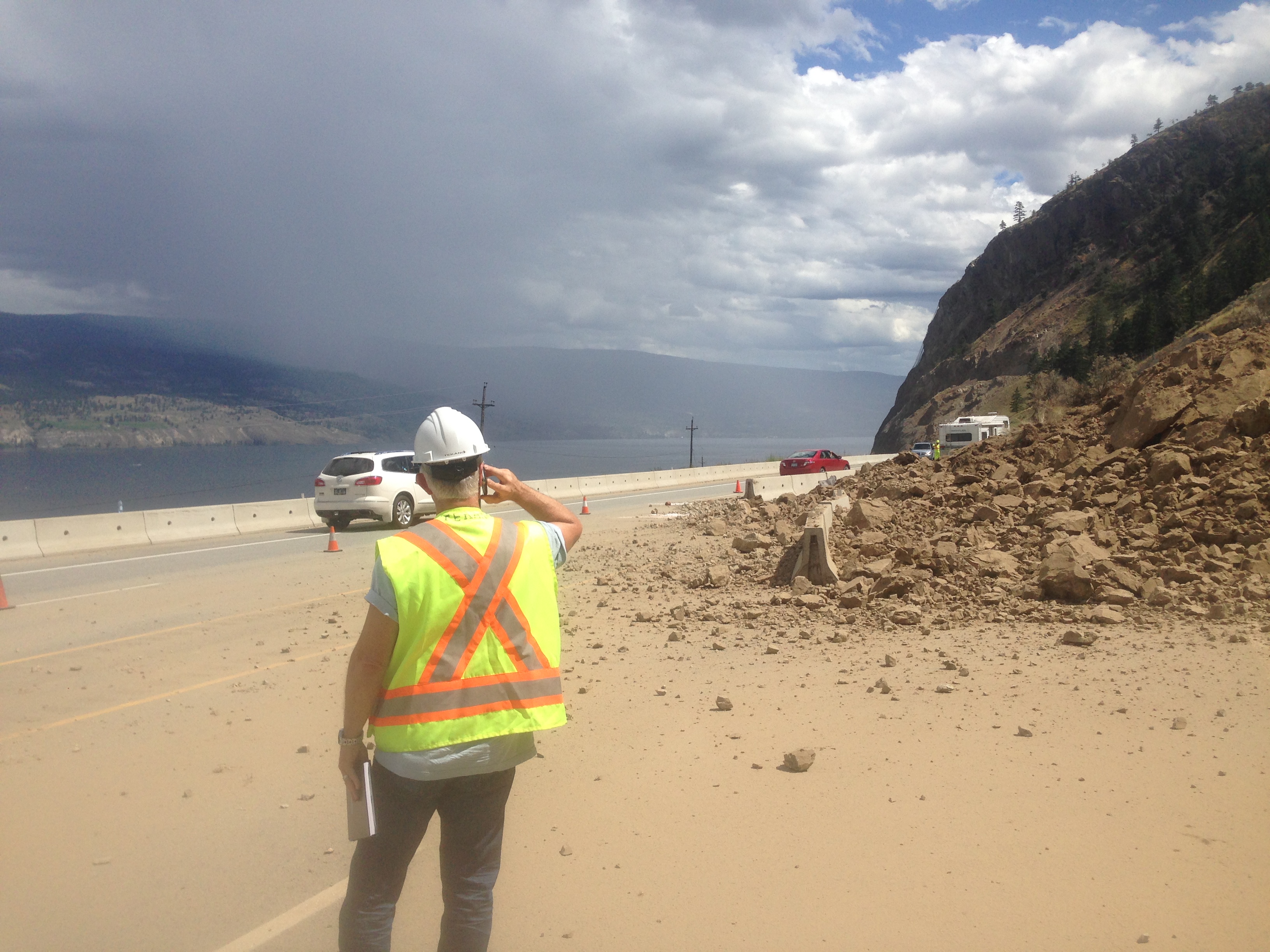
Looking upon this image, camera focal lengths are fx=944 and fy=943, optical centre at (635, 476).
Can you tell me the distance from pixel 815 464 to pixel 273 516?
26338 millimetres

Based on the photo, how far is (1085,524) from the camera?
9953mm

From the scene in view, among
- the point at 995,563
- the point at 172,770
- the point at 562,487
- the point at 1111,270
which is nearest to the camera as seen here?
the point at 172,770

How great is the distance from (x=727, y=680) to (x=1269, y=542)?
5.25m

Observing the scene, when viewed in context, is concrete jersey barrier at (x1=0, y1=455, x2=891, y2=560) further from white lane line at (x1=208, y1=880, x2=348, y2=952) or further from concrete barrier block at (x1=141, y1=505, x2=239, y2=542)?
white lane line at (x1=208, y1=880, x2=348, y2=952)

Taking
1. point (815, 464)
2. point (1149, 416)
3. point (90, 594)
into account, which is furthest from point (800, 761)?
point (815, 464)

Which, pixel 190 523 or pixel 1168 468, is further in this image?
pixel 190 523

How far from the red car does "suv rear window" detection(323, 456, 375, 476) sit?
24199 millimetres

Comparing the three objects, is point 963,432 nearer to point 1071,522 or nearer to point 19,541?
point 1071,522

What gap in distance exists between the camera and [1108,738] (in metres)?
5.61

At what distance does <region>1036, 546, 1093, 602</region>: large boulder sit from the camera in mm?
8594

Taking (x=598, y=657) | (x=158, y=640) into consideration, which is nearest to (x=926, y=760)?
(x=598, y=657)

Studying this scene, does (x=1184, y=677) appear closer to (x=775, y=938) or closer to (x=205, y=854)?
(x=775, y=938)

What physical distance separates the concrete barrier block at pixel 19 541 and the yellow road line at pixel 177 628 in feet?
31.1

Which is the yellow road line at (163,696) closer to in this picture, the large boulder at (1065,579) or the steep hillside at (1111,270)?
the large boulder at (1065,579)
